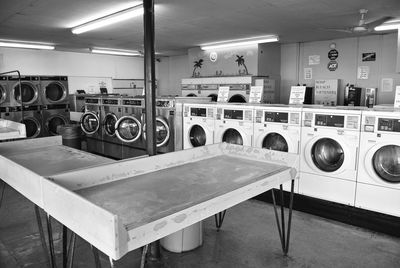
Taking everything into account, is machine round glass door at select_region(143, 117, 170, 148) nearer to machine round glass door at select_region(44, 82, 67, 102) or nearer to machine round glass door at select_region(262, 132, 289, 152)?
machine round glass door at select_region(262, 132, 289, 152)

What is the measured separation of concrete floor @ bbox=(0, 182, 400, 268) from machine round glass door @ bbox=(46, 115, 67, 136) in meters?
4.44

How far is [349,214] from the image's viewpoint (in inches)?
142

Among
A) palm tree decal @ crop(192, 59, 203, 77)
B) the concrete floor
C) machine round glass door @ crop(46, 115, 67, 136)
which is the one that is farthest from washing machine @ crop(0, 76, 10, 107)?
palm tree decal @ crop(192, 59, 203, 77)

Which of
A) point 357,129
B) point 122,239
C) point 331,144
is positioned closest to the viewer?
point 122,239

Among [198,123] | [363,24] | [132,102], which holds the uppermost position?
[363,24]

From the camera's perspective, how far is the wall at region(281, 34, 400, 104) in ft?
22.3

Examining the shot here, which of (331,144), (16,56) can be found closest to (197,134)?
(331,144)

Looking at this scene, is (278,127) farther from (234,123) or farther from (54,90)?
(54,90)

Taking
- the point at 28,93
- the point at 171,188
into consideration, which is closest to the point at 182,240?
the point at 171,188

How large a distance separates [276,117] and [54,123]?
20.0 ft

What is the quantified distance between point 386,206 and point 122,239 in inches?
123

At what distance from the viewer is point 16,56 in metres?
8.27

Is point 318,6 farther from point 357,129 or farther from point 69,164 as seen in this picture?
point 69,164

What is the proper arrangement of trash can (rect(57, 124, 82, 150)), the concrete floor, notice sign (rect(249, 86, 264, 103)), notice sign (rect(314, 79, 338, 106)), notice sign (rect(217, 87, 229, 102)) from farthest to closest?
1. notice sign (rect(314, 79, 338, 106))
2. trash can (rect(57, 124, 82, 150))
3. notice sign (rect(217, 87, 229, 102))
4. notice sign (rect(249, 86, 264, 103))
5. the concrete floor
